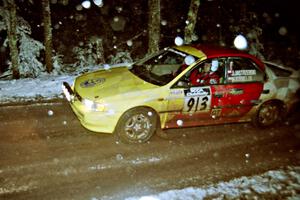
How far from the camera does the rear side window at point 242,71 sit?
274 inches

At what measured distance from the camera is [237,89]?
7.00m

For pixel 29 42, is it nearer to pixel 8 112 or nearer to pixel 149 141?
pixel 8 112

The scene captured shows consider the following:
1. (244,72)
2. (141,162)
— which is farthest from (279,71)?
(141,162)

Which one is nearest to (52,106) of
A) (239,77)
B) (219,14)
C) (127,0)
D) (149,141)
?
(149,141)

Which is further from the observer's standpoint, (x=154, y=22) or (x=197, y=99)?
(x=154, y=22)

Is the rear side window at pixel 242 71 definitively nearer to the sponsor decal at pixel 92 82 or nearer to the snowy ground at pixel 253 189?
the snowy ground at pixel 253 189

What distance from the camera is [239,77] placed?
7.04 m

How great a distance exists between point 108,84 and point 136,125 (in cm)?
101

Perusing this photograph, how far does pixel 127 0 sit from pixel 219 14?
465 centimetres

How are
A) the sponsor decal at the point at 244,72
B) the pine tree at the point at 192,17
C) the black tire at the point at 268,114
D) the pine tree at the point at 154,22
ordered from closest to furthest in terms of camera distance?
the sponsor decal at the point at 244,72 → the black tire at the point at 268,114 → the pine tree at the point at 154,22 → the pine tree at the point at 192,17

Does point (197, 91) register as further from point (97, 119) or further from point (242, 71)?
point (97, 119)

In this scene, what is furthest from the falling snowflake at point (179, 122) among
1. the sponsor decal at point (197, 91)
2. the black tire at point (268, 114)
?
the black tire at point (268, 114)

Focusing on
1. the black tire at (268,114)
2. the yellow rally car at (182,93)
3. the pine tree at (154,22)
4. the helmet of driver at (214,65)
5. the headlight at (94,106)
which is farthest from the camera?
the pine tree at (154,22)

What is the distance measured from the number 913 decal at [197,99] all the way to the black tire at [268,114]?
61.6 inches
